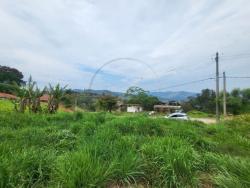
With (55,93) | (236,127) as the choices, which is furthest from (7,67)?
(236,127)

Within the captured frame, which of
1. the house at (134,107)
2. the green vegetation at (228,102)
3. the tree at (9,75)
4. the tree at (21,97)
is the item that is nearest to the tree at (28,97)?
the tree at (21,97)

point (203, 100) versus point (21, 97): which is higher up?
point (203, 100)

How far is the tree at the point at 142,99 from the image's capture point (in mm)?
69137

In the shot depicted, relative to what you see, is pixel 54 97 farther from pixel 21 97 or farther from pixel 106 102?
pixel 106 102

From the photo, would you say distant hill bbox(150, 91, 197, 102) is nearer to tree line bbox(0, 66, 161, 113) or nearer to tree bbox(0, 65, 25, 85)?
tree line bbox(0, 66, 161, 113)

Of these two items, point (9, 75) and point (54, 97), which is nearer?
point (54, 97)

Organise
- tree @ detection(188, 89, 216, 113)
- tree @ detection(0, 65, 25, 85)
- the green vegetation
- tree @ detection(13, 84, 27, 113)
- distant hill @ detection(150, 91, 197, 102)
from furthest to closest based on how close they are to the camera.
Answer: distant hill @ detection(150, 91, 197, 102) < tree @ detection(0, 65, 25, 85) < tree @ detection(188, 89, 216, 113) < the green vegetation < tree @ detection(13, 84, 27, 113)

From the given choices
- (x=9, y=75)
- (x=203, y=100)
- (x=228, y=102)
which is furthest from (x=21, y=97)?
(x=203, y=100)

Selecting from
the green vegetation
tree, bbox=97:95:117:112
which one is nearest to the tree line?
tree, bbox=97:95:117:112

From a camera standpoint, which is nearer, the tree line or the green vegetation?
the tree line

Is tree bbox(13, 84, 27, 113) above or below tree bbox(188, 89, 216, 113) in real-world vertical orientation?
below

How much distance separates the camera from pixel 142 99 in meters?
69.3

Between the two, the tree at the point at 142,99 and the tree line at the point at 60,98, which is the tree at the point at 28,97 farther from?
the tree at the point at 142,99

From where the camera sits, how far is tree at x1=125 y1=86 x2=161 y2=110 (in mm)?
69137
